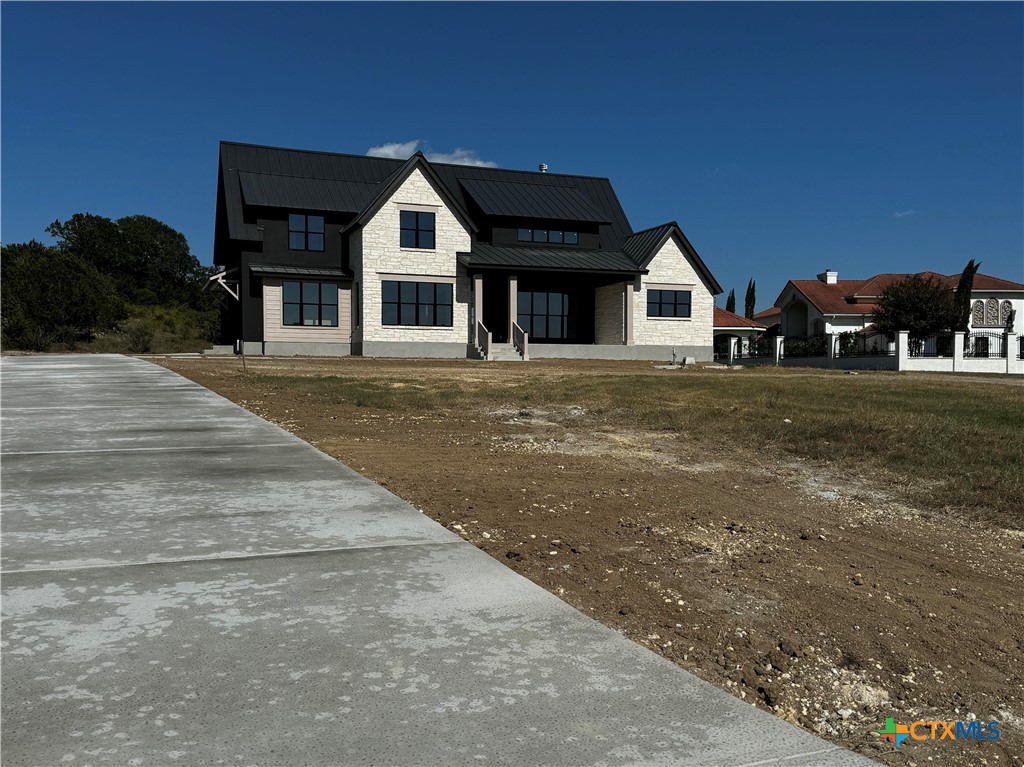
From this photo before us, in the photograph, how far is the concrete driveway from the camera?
200 cm

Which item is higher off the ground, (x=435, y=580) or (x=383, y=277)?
(x=383, y=277)

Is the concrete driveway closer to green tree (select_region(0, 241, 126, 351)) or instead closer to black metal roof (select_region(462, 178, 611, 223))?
black metal roof (select_region(462, 178, 611, 223))

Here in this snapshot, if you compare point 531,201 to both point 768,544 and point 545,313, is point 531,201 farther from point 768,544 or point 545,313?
point 768,544

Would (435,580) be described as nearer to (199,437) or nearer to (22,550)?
(22,550)

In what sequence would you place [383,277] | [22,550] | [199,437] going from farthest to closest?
[383,277] → [199,437] → [22,550]

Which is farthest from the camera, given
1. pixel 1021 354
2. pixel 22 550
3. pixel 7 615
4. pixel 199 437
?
pixel 1021 354

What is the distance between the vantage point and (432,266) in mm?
34094

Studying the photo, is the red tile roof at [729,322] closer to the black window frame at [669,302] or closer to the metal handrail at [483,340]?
the black window frame at [669,302]

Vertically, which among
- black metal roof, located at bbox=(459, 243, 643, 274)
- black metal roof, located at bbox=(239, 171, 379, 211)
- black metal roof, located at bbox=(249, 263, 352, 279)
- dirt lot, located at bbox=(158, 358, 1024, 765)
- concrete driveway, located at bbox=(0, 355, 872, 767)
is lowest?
dirt lot, located at bbox=(158, 358, 1024, 765)

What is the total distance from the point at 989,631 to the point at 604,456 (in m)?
4.40

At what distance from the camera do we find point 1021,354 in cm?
3666

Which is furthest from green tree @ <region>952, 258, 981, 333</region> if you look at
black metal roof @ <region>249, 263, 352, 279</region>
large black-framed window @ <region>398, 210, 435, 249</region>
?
black metal roof @ <region>249, 263, 352, 279</region>

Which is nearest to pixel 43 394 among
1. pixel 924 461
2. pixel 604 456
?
pixel 604 456

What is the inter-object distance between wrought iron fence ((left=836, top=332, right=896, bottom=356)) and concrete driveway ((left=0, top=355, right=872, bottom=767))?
37.7 meters
